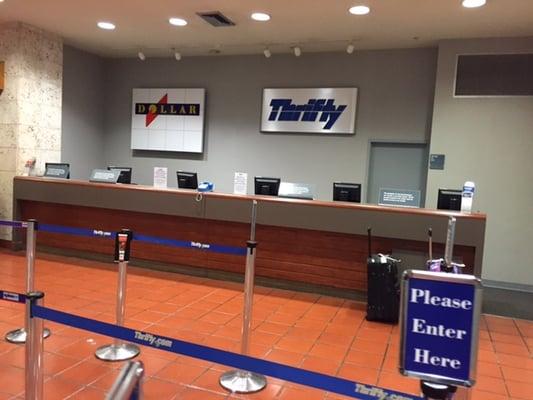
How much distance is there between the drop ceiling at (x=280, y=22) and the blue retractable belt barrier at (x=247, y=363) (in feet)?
12.9

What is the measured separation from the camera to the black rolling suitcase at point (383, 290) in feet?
12.9

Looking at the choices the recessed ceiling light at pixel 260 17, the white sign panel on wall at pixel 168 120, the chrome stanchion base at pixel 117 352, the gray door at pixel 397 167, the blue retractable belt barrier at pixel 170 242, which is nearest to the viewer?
the chrome stanchion base at pixel 117 352

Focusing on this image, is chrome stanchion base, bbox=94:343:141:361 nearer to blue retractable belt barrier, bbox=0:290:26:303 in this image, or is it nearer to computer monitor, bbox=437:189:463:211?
blue retractable belt barrier, bbox=0:290:26:303

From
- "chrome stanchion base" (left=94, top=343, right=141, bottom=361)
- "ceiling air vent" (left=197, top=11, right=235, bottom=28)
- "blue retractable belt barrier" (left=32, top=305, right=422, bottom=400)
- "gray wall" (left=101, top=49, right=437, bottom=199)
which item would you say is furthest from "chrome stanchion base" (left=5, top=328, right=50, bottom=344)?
"gray wall" (left=101, top=49, right=437, bottom=199)

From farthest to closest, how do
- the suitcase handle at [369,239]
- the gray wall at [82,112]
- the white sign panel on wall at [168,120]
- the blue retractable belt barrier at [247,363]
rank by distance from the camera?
the white sign panel on wall at [168,120]
the gray wall at [82,112]
the suitcase handle at [369,239]
the blue retractable belt barrier at [247,363]

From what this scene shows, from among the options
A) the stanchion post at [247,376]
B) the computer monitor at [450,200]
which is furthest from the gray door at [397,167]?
the stanchion post at [247,376]

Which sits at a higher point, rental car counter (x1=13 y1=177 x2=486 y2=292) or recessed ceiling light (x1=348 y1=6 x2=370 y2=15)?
recessed ceiling light (x1=348 y1=6 x2=370 y2=15)

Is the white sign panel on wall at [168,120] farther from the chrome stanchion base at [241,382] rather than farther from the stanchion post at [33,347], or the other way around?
the stanchion post at [33,347]

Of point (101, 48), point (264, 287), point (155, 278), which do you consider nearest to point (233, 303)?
point (264, 287)

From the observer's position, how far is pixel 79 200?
5.52 metres

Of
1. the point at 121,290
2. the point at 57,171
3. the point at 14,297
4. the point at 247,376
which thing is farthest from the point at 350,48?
the point at 14,297

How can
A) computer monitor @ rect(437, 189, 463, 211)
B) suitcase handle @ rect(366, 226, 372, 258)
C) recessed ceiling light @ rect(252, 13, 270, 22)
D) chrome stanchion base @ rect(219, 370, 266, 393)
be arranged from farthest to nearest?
recessed ceiling light @ rect(252, 13, 270, 22), computer monitor @ rect(437, 189, 463, 211), suitcase handle @ rect(366, 226, 372, 258), chrome stanchion base @ rect(219, 370, 266, 393)

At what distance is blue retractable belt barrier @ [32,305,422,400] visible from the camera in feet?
4.32

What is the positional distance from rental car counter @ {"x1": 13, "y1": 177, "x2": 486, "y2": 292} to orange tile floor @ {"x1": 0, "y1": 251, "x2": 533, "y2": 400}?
A: 25cm
